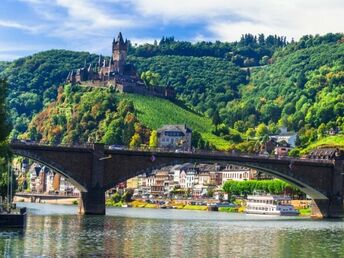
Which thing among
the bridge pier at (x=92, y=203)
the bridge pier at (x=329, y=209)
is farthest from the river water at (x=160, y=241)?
the bridge pier at (x=329, y=209)

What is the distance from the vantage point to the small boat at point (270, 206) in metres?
141

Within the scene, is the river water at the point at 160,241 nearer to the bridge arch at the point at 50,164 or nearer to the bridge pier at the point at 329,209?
the bridge arch at the point at 50,164

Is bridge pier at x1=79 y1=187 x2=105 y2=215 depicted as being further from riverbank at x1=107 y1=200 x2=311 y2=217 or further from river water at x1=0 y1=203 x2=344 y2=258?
riverbank at x1=107 y1=200 x2=311 y2=217

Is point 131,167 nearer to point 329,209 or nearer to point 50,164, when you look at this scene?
point 50,164

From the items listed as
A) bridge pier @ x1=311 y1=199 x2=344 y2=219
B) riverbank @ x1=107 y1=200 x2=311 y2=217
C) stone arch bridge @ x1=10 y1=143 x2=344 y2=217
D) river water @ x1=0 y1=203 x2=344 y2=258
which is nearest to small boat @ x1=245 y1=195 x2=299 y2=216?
riverbank @ x1=107 y1=200 x2=311 y2=217

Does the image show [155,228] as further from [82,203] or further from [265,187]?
[265,187]

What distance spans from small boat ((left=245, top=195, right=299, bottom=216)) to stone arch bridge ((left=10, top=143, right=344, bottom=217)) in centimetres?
1374

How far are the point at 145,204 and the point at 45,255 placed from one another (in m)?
140

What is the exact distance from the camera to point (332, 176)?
127 m

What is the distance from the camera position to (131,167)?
109 metres

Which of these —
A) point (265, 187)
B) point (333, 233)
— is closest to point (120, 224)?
point (333, 233)

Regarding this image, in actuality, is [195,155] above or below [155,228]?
above

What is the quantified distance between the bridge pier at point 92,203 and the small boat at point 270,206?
4367 centimetres

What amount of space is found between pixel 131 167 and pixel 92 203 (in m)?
7.73
